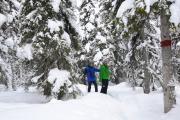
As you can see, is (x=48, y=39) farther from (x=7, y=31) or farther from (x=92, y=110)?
(x=92, y=110)

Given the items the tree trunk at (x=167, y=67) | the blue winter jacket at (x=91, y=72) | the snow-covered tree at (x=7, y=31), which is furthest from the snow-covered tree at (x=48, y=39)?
the tree trunk at (x=167, y=67)

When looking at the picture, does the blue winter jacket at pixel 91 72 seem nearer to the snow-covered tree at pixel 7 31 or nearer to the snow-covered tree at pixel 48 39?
the snow-covered tree at pixel 48 39

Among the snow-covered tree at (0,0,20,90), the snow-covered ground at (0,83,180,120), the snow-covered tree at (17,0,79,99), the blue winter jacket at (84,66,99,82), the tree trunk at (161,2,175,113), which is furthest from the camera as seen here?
the blue winter jacket at (84,66,99,82)

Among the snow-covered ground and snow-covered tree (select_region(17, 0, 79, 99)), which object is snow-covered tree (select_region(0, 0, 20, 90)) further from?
the snow-covered ground

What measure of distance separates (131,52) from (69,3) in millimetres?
5421

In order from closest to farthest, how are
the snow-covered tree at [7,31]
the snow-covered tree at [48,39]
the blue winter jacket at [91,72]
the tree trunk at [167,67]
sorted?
1. the tree trunk at [167,67]
2. the snow-covered tree at [48,39]
3. the snow-covered tree at [7,31]
4. the blue winter jacket at [91,72]

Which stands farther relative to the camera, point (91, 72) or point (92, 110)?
point (91, 72)

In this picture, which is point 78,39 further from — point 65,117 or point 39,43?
point 65,117

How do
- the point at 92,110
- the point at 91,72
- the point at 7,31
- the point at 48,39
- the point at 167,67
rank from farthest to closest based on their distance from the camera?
1. the point at 7,31
2. the point at 91,72
3. the point at 48,39
4. the point at 167,67
5. the point at 92,110

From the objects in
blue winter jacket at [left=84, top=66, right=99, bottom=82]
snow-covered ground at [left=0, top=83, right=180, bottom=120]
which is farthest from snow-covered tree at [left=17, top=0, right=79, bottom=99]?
snow-covered ground at [left=0, top=83, right=180, bottom=120]

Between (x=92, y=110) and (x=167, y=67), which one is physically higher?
(x=167, y=67)

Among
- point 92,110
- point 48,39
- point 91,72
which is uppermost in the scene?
point 48,39

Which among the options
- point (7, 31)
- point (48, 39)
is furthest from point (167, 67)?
point (7, 31)

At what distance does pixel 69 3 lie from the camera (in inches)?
753
